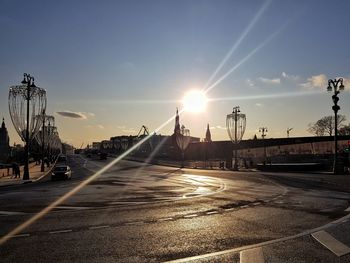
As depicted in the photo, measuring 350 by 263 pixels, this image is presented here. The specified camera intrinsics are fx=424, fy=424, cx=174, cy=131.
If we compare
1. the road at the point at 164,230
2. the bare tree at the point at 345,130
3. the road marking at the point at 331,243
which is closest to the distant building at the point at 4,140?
the bare tree at the point at 345,130

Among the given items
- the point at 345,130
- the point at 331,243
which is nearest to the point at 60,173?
the point at 331,243

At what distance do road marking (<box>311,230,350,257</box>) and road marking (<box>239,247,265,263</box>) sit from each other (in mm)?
1456

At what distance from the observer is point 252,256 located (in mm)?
7844

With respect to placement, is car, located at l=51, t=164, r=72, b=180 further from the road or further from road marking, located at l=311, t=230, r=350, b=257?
road marking, located at l=311, t=230, r=350, b=257

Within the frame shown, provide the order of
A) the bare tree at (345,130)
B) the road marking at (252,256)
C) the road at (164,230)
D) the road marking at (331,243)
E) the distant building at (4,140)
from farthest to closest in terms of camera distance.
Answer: the distant building at (4,140)
the bare tree at (345,130)
the road marking at (331,243)
the road at (164,230)
the road marking at (252,256)

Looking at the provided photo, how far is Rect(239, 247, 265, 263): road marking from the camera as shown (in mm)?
7534

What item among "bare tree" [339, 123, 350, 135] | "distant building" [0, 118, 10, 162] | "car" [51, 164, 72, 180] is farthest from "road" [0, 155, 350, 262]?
"distant building" [0, 118, 10, 162]

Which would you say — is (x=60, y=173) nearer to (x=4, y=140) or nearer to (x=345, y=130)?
(x=345, y=130)

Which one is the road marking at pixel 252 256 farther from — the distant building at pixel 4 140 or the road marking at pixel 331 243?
the distant building at pixel 4 140

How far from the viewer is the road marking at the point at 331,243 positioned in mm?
8266

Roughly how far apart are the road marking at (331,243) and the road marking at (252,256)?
1456mm

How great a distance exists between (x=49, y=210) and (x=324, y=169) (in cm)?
4414

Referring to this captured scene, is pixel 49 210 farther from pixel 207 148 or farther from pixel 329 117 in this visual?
pixel 329 117

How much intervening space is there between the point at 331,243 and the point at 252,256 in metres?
2.24
